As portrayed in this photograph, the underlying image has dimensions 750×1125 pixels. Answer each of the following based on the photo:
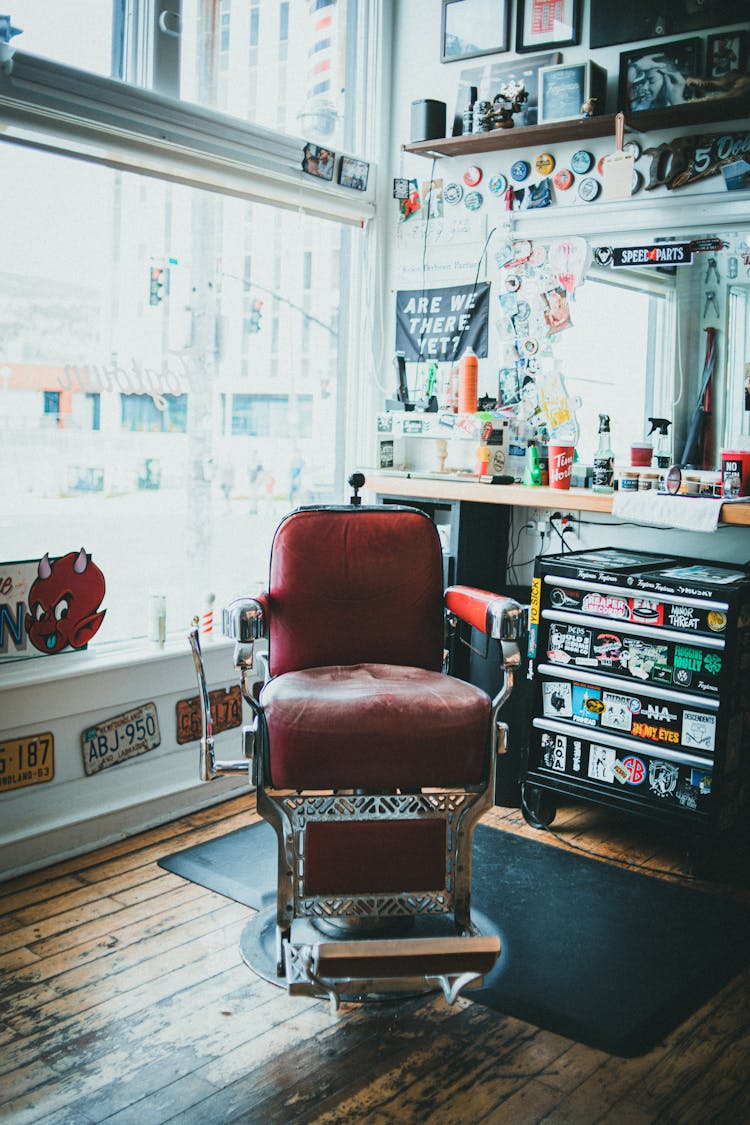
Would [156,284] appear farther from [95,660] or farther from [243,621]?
[243,621]

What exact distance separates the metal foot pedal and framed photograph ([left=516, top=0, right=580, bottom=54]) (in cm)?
304

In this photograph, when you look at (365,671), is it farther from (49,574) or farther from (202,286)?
(202,286)

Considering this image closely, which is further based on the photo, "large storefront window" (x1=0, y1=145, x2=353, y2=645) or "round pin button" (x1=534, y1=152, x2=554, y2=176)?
"round pin button" (x1=534, y1=152, x2=554, y2=176)

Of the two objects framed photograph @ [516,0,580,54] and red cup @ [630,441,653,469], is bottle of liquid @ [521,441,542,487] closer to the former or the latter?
red cup @ [630,441,653,469]

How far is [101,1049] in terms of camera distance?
6.61 ft

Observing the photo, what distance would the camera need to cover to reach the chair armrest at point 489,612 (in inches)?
93.1

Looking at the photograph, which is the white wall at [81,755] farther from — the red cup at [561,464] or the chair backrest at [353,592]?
the red cup at [561,464]

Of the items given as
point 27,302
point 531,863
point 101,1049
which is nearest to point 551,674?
point 531,863

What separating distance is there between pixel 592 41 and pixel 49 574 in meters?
2.54

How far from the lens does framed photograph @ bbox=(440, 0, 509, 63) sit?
3.68 meters

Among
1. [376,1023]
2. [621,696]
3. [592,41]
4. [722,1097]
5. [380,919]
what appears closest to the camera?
[722,1097]

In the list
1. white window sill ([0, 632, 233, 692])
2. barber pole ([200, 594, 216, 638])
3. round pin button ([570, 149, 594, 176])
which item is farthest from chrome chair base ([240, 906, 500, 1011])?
round pin button ([570, 149, 594, 176])

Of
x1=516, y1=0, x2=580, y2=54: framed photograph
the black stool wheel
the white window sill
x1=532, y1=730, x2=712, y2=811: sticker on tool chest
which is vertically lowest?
the black stool wheel

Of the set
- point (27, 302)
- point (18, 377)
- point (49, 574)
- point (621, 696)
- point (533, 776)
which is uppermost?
point (27, 302)
